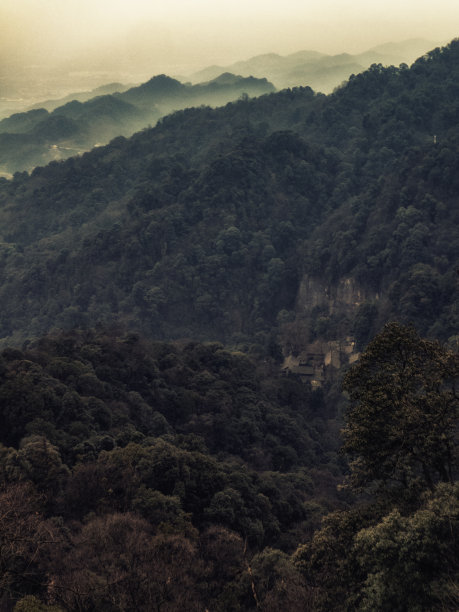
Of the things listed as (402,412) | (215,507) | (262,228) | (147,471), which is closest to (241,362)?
(215,507)

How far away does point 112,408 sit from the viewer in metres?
46.5

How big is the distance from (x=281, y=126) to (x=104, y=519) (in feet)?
454

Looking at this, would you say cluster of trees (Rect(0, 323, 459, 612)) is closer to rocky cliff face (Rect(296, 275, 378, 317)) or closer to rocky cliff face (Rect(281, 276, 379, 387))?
rocky cliff face (Rect(281, 276, 379, 387))

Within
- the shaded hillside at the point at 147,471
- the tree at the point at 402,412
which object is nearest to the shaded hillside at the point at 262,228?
the shaded hillside at the point at 147,471

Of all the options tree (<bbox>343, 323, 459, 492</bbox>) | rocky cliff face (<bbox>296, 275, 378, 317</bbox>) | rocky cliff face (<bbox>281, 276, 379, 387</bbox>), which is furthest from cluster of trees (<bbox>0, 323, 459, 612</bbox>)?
rocky cliff face (<bbox>296, 275, 378, 317</bbox>)

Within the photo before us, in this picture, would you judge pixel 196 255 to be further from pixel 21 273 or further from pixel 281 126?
pixel 281 126

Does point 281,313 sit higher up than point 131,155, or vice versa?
point 131,155

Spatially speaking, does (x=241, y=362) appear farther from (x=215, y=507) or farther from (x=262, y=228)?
(x=262, y=228)

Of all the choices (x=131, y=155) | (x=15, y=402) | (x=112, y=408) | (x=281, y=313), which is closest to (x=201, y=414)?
(x=112, y=408)

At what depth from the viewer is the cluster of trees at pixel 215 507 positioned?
17781 millimetres

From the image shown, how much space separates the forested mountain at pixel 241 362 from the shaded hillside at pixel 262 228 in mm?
439

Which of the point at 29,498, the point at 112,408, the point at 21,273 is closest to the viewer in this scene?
the point at 29,498

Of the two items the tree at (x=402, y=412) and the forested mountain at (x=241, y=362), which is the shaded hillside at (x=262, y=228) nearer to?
the forested mountain at (x=241, y=362)

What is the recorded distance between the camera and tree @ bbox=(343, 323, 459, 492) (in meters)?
20.3
